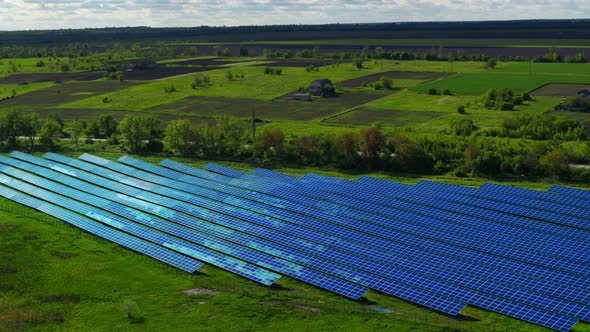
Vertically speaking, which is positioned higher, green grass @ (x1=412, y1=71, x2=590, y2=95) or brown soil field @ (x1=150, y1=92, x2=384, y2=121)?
green grass @ (x1=412, y1=71, x2=590, y2=95)

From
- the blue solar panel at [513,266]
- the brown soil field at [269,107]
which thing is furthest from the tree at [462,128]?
the blue solar panel at [513,266]

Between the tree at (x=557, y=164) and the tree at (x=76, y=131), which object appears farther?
the tree at (x=76, y=131)

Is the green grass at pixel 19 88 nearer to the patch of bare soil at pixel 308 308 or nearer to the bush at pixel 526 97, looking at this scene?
the bush at pixel 526 97

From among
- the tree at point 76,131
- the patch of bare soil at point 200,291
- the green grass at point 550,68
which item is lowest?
the patch of bare soil at point 200,291

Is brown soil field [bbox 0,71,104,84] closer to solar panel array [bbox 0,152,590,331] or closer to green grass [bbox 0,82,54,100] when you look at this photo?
green grass [bbox 0,82,54,100]

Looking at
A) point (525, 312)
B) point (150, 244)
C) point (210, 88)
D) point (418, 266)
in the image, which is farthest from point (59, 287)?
point (210, 88)

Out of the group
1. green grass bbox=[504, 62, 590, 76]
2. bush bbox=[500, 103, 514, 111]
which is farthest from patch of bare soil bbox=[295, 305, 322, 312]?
green grass bbox=[504, 62, 590, 76]
